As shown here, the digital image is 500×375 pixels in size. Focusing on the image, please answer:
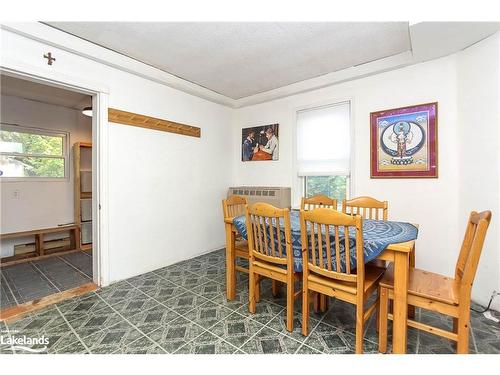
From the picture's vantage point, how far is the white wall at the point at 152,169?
2.41 m

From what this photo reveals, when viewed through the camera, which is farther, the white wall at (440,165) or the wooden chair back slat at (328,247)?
the white wall at (440,165)

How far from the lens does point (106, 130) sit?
8.57ft

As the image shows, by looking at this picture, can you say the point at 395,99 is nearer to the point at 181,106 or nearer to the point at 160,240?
the point at 181,106

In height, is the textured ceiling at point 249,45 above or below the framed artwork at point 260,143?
above

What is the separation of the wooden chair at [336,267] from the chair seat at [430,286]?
4.8 inches

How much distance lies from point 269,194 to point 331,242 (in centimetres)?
197

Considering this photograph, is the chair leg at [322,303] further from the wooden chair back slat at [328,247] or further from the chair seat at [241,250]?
the chair seat at [241,250]

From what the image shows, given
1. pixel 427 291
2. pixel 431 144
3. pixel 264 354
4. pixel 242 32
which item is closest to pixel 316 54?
pixel 242 32

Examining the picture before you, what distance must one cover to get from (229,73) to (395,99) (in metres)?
2.06

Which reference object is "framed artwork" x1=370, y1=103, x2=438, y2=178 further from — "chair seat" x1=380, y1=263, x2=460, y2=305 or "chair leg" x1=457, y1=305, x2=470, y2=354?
"chair leg" x1=457, y1=305, x2=470, y2=354

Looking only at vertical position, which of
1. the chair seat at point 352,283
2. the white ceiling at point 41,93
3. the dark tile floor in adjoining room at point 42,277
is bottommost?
the dark tile floor in adjoining room at point 42,277

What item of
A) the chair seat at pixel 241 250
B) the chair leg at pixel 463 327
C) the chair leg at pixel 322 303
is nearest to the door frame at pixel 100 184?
the chair seat at pixel 241 250

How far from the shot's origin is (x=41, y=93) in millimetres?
3576

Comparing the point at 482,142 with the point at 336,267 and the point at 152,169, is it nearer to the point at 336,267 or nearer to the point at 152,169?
the point at 336,267
